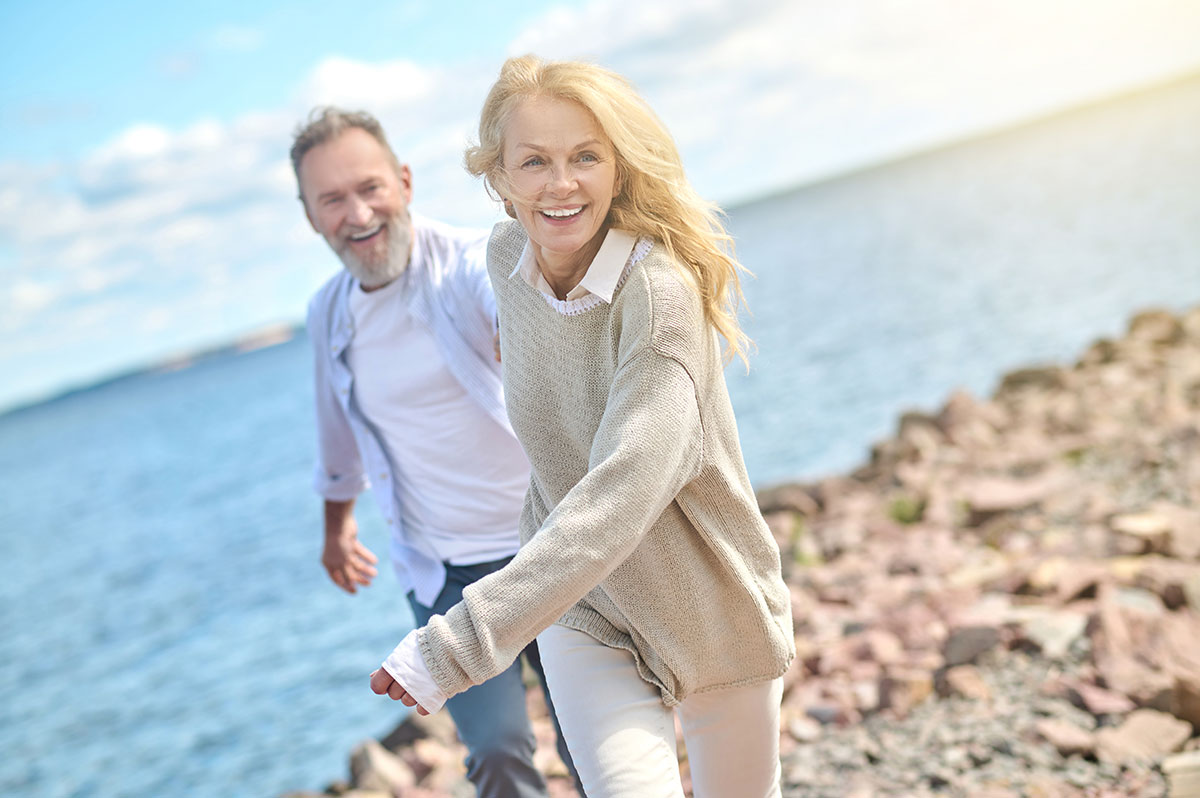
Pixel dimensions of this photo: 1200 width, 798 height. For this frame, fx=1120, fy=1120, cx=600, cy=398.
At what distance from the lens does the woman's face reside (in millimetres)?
2363

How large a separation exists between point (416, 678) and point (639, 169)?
1138 millimetres

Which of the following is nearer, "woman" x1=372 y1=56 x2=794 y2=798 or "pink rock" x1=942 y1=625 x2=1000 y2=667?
"woman" x1=372 y1=56 x2=794 y2=798

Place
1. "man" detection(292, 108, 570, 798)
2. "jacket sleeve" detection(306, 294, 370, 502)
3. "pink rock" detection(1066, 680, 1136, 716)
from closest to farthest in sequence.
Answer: "man" detection(292, 108, 570, 798) → "jacket sleeve" detection(306, 294, 370, 502) → "pink rock" detection(1066, 680, 1136, 716)

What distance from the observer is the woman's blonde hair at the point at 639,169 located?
2359 mm

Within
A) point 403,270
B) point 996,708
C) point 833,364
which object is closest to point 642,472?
point 403,270

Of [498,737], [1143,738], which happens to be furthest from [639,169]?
[1143,738]

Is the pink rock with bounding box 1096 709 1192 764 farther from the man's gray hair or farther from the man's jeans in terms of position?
the man's gray hair

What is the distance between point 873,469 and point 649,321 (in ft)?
33.4

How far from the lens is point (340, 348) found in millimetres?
3629

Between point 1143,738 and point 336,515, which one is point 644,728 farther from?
point 1143,738

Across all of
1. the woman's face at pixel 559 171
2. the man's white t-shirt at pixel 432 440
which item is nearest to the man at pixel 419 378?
the man's white t-shirt at pixel 432 440

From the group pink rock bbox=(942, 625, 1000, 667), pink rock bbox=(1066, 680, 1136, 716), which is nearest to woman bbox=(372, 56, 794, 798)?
pink rock bbox=(1066, 680, 1136, 716)

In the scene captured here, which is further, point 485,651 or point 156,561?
point 156,561

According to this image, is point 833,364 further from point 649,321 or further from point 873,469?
point 649,321
